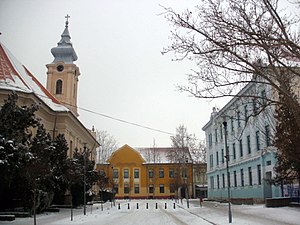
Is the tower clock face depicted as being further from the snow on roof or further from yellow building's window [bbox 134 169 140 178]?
the snow on roof

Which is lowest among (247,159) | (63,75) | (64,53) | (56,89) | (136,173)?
(247,159)

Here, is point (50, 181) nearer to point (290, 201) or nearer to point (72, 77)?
point (290, 201)

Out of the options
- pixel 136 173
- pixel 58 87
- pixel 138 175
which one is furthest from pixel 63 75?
pixel 138 175

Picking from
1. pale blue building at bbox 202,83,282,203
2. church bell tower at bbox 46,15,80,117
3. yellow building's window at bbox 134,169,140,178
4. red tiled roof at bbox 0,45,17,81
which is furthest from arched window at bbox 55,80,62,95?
yellow building's window at bbox 134,169,140,178

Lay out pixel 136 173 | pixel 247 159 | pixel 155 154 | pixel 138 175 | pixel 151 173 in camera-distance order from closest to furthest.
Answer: pixel 247 159
pixel 138 175
pixel 136 173
pixel 151 173
pixel 155 154

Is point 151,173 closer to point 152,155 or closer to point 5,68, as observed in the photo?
point 152,155

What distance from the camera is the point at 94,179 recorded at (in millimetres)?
42031

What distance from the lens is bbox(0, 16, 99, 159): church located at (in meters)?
37.0

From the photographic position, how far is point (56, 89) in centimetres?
6034

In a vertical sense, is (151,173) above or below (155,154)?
below

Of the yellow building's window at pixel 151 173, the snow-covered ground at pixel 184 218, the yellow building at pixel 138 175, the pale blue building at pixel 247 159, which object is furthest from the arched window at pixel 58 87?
the yellow building's window at pixel 151 173

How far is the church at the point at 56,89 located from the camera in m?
37.0

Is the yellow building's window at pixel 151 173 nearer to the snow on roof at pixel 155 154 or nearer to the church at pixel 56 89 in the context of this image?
the snow on roof at pixel 155 154

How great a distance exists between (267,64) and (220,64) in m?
1.73
